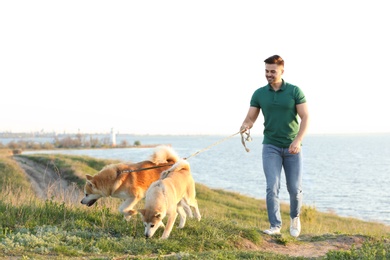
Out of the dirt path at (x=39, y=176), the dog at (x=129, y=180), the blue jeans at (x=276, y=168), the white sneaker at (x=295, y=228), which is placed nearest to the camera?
the blue jeans at (x=276, y=168)

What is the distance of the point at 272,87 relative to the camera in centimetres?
836

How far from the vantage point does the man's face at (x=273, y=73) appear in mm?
8125

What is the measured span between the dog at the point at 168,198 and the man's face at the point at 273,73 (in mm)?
2231

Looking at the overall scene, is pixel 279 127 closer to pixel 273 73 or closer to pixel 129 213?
pixel 273 73

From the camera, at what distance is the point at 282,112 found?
323 inches

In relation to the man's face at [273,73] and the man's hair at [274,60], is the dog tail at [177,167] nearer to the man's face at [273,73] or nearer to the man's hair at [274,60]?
the man's face at [273,73]

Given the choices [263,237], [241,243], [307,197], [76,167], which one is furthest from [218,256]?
[307,197]

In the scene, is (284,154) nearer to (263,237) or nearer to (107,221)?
(263,237)

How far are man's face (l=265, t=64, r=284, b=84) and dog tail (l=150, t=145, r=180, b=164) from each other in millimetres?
2400

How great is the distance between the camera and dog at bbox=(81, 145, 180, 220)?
8.59 m

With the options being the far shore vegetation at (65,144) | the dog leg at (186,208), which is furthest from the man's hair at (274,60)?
the far shore vegetation at (65,144)

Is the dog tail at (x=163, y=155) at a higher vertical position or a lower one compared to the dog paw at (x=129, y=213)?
higher

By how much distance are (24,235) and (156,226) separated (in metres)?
2.04

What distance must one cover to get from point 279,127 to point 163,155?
2367mm
